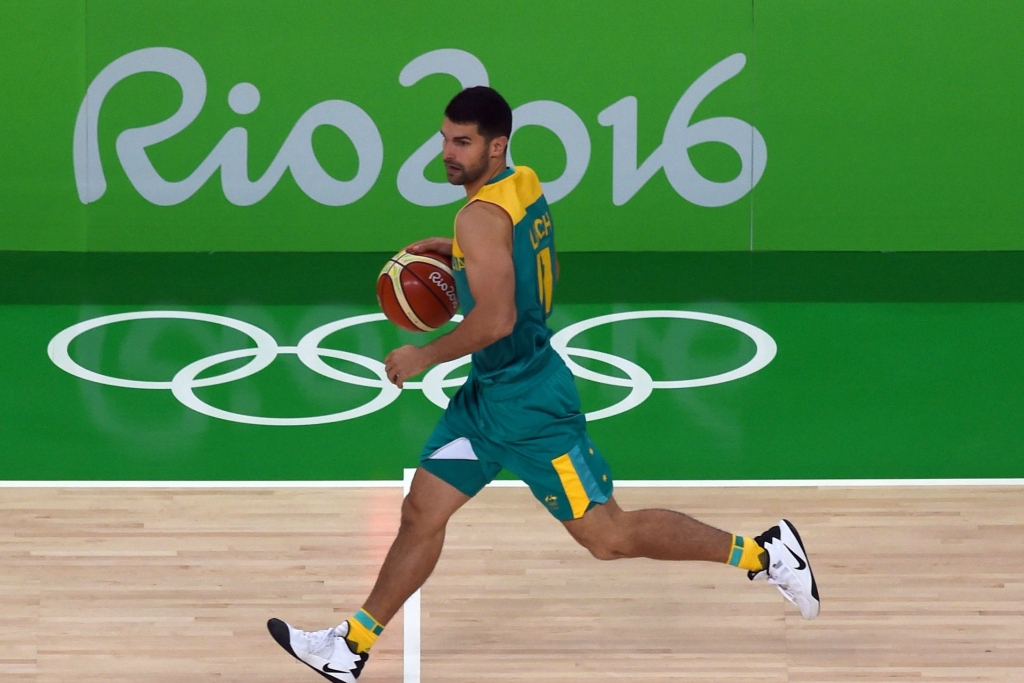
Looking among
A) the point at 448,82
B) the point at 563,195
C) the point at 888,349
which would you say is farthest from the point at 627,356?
the point at 448,82

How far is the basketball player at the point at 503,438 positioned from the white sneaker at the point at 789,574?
1.18 feet

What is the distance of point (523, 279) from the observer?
4477mm

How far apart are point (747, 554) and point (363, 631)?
1.35 m

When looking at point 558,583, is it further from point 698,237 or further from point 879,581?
point 698,237

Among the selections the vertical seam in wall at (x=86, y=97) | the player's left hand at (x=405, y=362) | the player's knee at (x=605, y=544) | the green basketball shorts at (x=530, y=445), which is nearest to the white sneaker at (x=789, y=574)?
the player's knee at (x=605, y=544)

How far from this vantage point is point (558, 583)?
5.49 meters

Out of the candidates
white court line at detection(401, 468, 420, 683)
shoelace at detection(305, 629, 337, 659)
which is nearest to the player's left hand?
white court line at detection(401, 468, 420, 683)

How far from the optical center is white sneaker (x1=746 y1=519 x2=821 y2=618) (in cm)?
492

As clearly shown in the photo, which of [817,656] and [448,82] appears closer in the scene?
[817,656]

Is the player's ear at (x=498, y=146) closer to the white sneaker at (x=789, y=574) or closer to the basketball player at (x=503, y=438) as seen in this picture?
the basketball player at (x=503, y=438)

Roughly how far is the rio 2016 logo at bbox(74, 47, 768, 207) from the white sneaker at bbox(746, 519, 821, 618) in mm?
5589

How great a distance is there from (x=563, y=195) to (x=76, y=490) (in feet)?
16.0

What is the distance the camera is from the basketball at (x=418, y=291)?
15.5ft

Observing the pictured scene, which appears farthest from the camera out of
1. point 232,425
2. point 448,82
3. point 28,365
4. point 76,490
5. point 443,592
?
point 448,82
